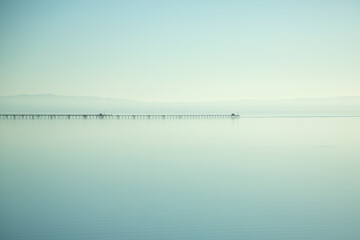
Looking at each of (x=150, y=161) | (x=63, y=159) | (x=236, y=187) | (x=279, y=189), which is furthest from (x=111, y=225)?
(x=63, y=159)

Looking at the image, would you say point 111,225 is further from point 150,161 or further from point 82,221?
point 150,161

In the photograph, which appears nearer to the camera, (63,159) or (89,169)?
(89,169)

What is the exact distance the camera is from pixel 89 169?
14.7 m

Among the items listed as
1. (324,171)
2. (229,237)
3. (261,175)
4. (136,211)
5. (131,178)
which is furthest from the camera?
(324,171)

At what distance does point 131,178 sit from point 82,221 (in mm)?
5022

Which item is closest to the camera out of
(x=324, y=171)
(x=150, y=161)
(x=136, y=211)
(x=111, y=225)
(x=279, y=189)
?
(x=111, y=225)

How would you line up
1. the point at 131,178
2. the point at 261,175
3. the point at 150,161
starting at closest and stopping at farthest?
the point at 131,178, the point at 261,175, the point at 150,161

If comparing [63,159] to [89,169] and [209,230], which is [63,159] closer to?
[89,169]

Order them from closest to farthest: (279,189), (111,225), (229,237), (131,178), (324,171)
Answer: (229,237) < (111,225) < (279,189) < (131,178) < (324,171)

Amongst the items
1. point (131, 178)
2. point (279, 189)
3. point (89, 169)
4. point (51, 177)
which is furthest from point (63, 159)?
point (279, 189)

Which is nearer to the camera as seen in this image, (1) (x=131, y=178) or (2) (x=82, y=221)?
(2) (x=82, y=221)

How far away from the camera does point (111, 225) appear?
24.6ft

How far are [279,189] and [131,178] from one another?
542 centimetres

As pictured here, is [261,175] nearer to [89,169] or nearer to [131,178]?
[131,178]
